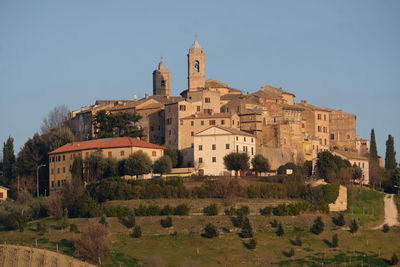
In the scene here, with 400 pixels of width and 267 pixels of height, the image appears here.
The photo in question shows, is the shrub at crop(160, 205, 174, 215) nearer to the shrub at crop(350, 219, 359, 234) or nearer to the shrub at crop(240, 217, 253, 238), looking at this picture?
the shrub at crop(240, 217, 253, 238)

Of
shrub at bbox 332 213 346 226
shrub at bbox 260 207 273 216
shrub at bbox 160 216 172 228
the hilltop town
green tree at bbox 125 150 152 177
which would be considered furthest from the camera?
the hilltop town

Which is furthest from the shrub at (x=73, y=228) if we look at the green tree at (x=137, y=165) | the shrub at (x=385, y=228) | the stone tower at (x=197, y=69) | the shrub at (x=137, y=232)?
the stone tower at (x=197, y=69)

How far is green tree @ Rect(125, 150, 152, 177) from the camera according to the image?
319 feet

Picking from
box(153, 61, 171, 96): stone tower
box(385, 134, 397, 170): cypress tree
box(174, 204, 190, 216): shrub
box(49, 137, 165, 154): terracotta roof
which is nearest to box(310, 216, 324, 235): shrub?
box(174, 204, 190, 216): shrub

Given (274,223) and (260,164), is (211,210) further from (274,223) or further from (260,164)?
(260,164)

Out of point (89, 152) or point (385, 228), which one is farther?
point (89, 152)

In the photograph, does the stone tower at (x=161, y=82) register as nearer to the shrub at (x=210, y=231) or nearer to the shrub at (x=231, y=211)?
the shrub at (x=231, y=211)

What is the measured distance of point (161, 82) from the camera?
451 ft

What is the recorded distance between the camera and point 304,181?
314 ft

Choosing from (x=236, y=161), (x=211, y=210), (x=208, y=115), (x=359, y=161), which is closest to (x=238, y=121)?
(x=208, y=115)

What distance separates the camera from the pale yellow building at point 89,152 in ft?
333

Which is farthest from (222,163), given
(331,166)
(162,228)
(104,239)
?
(104,239)

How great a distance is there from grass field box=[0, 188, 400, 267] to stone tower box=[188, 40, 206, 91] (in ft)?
100

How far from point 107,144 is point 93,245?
2755 centimetres
